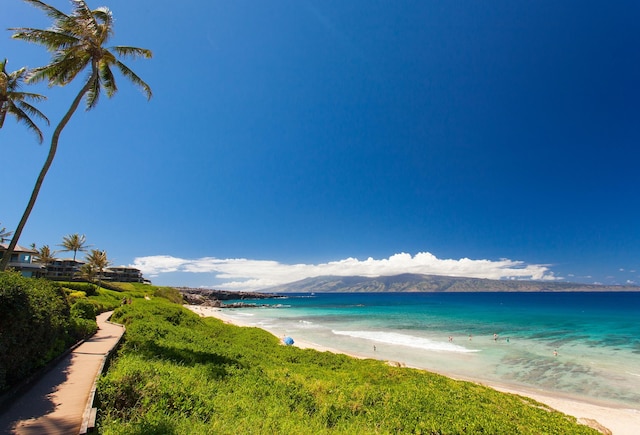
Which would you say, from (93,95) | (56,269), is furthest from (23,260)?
(93,95)

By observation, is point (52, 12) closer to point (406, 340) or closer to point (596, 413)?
point (596, 413)

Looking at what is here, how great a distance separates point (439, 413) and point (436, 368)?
17.7 m

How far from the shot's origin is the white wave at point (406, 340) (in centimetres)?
3303

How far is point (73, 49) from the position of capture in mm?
16250

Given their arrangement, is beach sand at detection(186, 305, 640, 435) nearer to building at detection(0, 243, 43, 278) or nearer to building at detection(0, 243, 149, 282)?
building at detection(0, 243, 149, 282)

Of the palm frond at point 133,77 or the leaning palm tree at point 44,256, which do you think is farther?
the leaning palm tree at point 44,256

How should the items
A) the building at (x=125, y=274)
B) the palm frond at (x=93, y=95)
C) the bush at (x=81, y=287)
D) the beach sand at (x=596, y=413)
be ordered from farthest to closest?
1. the building at (x=125, y=274)
2. the bush at (x=81, y=287)
3. the palm frond at (x=93, y=95)
4. the beach sand at (x=596, y=413)

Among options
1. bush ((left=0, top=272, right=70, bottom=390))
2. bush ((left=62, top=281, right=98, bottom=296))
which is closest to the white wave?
bush ((left=62, top=281, right=98, bottom=296))

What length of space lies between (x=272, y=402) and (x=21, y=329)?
22.9 feet

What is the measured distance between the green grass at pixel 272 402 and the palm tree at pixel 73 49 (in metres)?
11.7

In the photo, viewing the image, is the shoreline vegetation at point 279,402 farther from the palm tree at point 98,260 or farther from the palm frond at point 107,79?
the palm tree at point 98,260

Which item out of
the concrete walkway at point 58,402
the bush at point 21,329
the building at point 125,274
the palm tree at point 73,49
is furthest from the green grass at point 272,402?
the building at point 125,274

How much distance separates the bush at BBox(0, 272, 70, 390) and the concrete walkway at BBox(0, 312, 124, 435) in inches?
24.7

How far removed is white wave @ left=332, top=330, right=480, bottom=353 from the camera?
33.0 m
